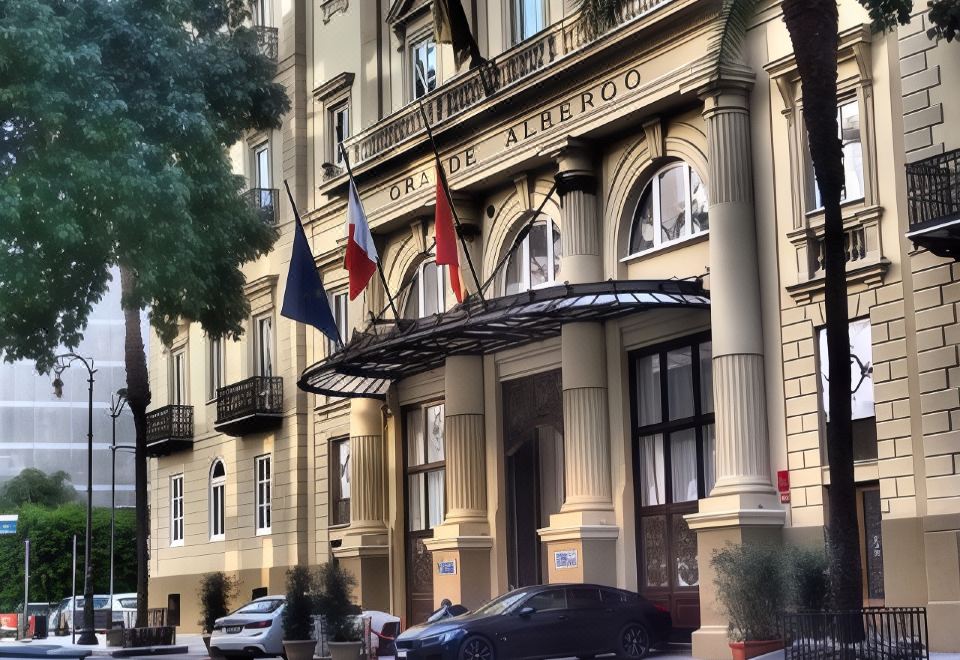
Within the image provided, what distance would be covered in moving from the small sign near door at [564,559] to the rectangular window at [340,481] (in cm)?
1161

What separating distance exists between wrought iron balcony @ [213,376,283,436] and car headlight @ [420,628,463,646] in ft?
61.3

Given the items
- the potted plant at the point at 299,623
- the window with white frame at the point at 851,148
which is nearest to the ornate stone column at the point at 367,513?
the potted plant at the point at 299,623

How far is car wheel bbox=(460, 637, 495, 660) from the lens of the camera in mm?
23891

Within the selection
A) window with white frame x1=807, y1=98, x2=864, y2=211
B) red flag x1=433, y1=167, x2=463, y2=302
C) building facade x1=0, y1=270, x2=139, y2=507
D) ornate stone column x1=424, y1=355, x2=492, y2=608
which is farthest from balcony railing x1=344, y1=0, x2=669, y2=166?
building facade x1=0, y1=270, x2=139, y2=507

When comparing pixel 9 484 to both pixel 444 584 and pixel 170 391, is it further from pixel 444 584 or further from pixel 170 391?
pixel 444 584

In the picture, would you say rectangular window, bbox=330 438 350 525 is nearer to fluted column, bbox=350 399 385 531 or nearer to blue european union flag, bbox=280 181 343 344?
fluted column, bbox=350 399 385 531

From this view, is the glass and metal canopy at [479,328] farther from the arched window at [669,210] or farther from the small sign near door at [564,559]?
the small sign near door at [564,559]

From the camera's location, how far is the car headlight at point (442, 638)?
23939mm

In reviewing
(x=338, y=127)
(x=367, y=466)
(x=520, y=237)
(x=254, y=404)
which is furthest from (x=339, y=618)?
(x=338, y=127)

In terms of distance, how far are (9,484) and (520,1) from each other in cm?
6322

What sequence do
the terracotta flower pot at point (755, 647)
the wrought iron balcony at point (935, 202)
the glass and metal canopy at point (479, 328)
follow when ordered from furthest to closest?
1. the glass and metal canopy at point (479, 328)
2. the terracotta flower pot at point (755, 647)
3. the wrought iron balcony at point (935, 202)

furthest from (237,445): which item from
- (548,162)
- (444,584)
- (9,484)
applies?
(9,484)

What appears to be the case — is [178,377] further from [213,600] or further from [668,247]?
[668,247]

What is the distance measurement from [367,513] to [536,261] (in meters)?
8.37
